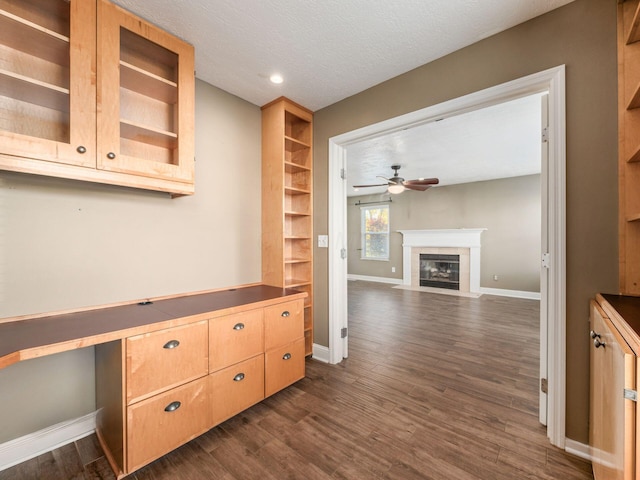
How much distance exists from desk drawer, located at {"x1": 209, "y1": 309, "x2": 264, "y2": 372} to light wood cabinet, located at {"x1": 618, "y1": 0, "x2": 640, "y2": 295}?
2.16 metres

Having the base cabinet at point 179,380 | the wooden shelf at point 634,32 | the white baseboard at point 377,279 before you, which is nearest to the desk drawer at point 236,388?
the base cabinet at point 179,380

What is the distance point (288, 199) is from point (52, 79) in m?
1.92

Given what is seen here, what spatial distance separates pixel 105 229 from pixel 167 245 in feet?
1.30

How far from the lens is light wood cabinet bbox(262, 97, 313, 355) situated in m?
2.59

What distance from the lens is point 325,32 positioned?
1.77 m

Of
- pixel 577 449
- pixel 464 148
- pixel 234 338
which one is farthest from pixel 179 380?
pixel 464 148

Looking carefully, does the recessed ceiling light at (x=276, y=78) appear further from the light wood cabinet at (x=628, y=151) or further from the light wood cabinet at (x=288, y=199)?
the light wood cabinet at (x=628, y=151)

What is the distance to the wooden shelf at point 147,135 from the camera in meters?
1.63

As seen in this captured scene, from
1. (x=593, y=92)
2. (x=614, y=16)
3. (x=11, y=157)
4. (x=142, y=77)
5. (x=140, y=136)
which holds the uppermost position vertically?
(x=614, y=16)

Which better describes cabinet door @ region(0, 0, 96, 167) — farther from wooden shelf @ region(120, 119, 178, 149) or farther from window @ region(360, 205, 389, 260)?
window @ region(360, 205, 389, 260)

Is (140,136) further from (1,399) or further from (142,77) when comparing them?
(1,399)

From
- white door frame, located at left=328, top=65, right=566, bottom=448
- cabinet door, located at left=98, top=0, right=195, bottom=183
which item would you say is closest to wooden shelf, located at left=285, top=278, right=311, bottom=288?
cabinet door, located at left=98, top=0, right=195, bottom=183

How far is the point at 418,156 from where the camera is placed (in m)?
4.46

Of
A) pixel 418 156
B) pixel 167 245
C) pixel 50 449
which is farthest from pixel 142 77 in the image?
pixel 418 156
